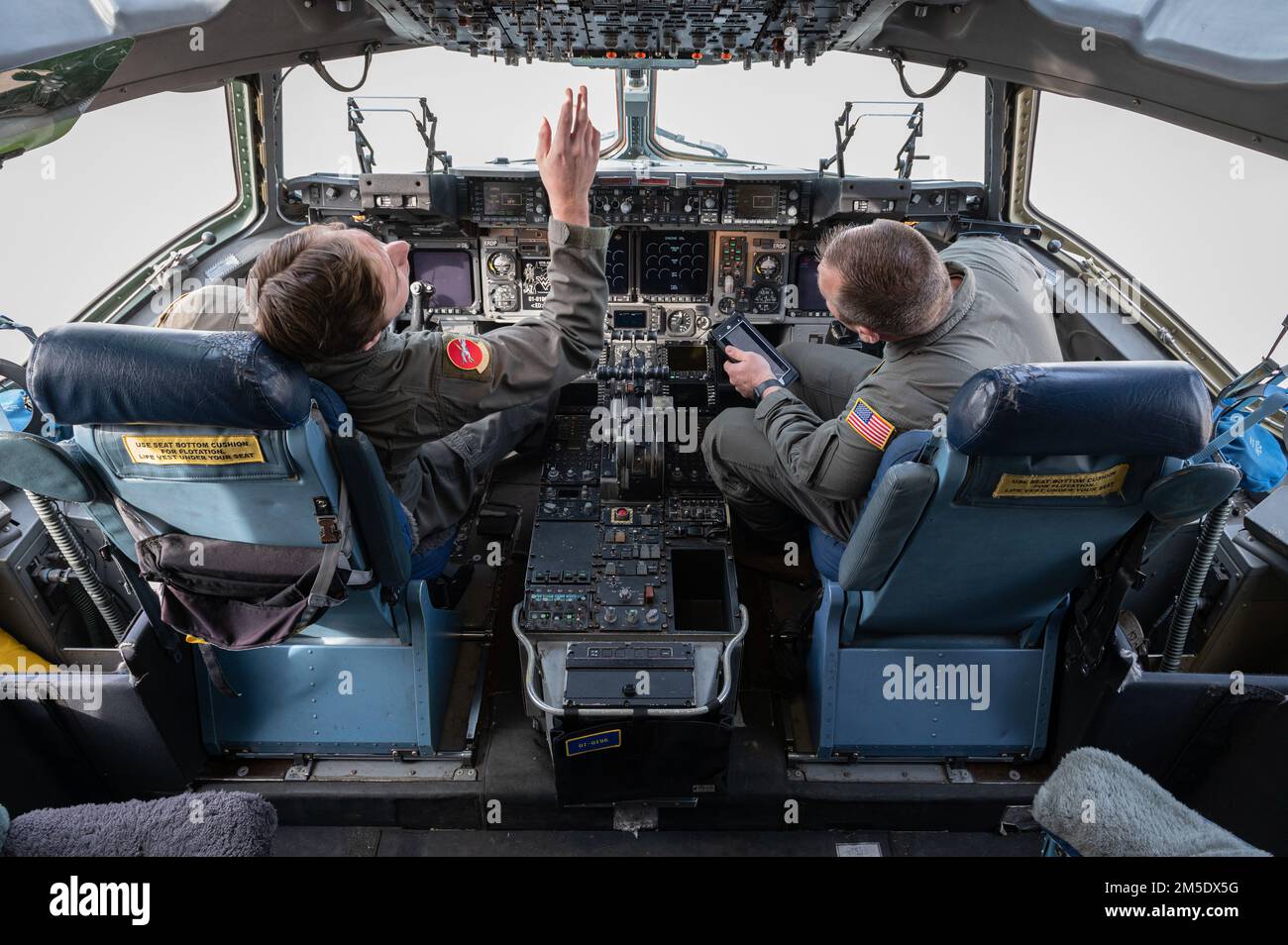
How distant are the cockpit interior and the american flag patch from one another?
0.32 feet

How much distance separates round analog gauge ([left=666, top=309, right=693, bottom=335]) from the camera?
3.21m

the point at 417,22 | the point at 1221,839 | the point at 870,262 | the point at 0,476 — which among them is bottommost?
the point at 1221,839

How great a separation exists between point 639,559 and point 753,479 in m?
0.42

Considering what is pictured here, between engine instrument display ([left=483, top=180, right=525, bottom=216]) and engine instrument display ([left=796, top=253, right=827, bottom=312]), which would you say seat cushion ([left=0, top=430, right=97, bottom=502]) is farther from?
engine instrument display ([left=796, top=253, right=827, bottom=312])

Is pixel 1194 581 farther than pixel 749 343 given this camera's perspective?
No

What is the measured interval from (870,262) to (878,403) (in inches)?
12.6

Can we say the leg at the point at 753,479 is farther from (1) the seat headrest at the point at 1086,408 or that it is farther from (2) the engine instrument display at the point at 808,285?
(2) the engine instrument display at the point at 808,285

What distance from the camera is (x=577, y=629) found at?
2.12m

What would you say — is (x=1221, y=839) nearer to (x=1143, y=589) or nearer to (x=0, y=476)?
(x=1143, y=589)

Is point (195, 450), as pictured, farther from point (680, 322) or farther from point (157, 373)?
point (680, 322)

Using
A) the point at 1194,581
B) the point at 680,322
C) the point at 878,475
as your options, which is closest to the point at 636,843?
the point at 878,475

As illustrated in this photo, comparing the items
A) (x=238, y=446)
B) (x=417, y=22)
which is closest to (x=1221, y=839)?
(x=238, y=446)

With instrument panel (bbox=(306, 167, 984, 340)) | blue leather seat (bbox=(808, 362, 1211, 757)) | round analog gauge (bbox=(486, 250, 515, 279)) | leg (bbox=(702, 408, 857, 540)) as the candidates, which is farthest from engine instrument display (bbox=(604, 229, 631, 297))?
blue leather seat (bbox=(808, 362, 1211, 757))

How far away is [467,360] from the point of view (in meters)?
1.68
